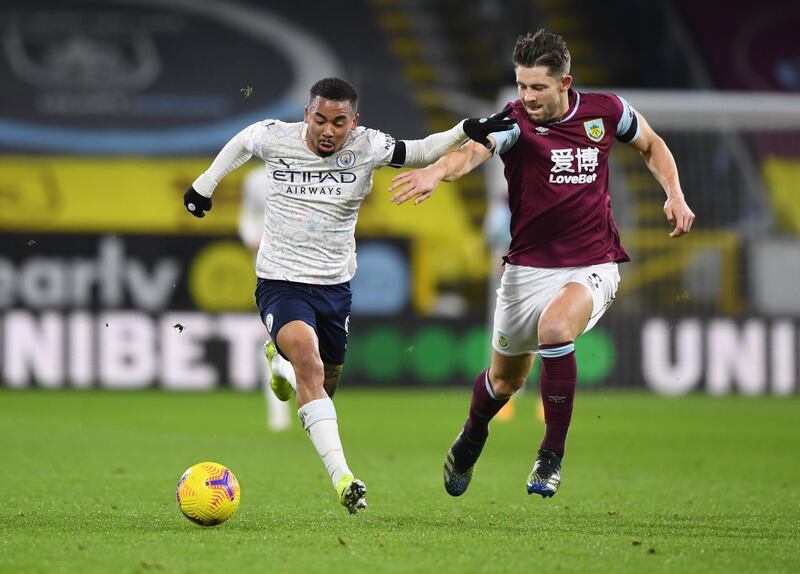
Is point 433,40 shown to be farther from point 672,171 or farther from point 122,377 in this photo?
point 672,171

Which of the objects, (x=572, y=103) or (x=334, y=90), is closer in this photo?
(x=334, y=90)

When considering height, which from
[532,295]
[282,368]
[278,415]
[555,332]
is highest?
[532,295]

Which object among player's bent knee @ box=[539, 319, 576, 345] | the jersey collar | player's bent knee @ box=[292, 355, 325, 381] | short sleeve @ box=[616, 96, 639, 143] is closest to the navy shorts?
player's bent knee @ box=[292, 355, 325, 381]

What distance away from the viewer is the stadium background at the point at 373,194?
16.3 metres

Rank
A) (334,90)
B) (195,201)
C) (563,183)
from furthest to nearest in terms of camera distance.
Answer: (195,201) < (563,183) < (334,90)

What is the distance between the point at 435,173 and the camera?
21.7 feet

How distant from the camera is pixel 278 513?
6906 mm

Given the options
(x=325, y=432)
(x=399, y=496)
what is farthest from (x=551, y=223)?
(x=399, y=496)

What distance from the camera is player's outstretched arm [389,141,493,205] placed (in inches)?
254

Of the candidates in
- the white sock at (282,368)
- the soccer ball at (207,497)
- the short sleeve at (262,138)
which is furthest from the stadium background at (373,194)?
the soccer ball at (207,497)

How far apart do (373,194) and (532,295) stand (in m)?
12.7

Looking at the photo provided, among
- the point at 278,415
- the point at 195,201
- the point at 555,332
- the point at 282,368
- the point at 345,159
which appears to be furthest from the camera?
the point at 278,415

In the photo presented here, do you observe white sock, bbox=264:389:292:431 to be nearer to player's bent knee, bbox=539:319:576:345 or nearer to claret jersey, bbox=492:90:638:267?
claret jersey, bbox=492:90:638:267

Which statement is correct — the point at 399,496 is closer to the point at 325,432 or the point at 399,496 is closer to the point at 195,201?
the point at 325,432
